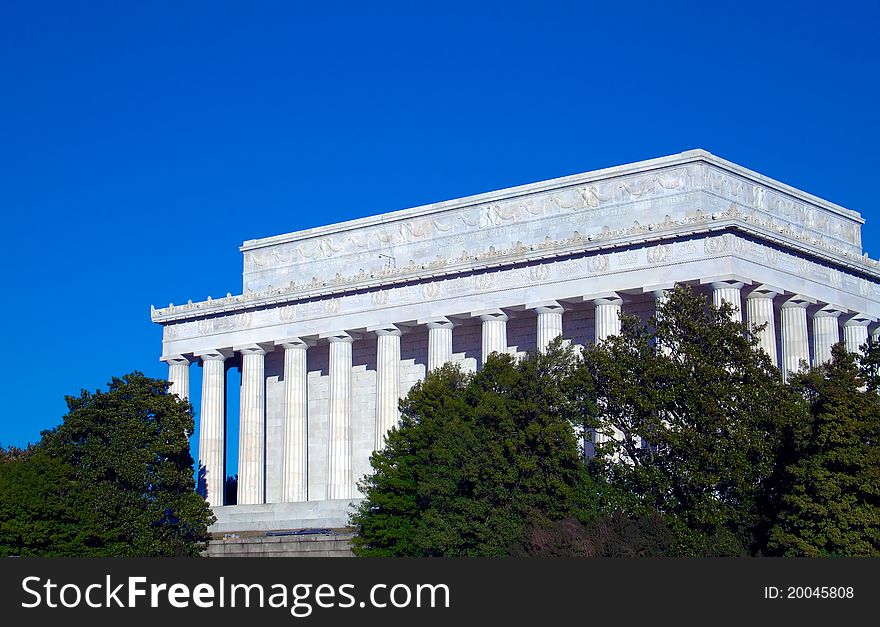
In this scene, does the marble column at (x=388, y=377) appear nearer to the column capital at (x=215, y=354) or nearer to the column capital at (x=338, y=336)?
the column capital at (x=338, y=336)

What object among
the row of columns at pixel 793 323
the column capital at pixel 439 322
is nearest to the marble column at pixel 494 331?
the column capital at pixel 439 322

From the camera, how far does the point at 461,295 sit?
353 feet

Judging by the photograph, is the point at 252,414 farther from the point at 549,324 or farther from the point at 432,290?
the point at 549,324

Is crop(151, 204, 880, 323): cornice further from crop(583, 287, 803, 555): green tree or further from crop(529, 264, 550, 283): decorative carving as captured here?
crop(583, 287, 803, 555): green tree

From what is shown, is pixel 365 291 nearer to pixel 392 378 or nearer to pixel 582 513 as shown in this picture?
pixel 392 378

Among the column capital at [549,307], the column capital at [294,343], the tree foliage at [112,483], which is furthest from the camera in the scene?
the column capital at [294,343]

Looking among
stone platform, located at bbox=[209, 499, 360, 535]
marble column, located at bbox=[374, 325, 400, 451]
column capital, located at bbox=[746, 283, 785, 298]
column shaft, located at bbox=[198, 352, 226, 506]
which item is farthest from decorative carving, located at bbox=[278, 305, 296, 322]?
column capital, located at bbox=[746, 283, 785, 298]

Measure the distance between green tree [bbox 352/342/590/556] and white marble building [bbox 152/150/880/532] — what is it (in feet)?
44.7

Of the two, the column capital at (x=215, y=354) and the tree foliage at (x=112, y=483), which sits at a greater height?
the column capital at (x=215, y=354)

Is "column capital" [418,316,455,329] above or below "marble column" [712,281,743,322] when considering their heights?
above

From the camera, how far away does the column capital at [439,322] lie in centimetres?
10856

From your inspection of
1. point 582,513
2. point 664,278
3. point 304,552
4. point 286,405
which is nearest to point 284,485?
point 286,405

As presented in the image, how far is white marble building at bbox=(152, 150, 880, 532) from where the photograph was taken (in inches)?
3907

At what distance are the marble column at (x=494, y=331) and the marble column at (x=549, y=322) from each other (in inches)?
140
